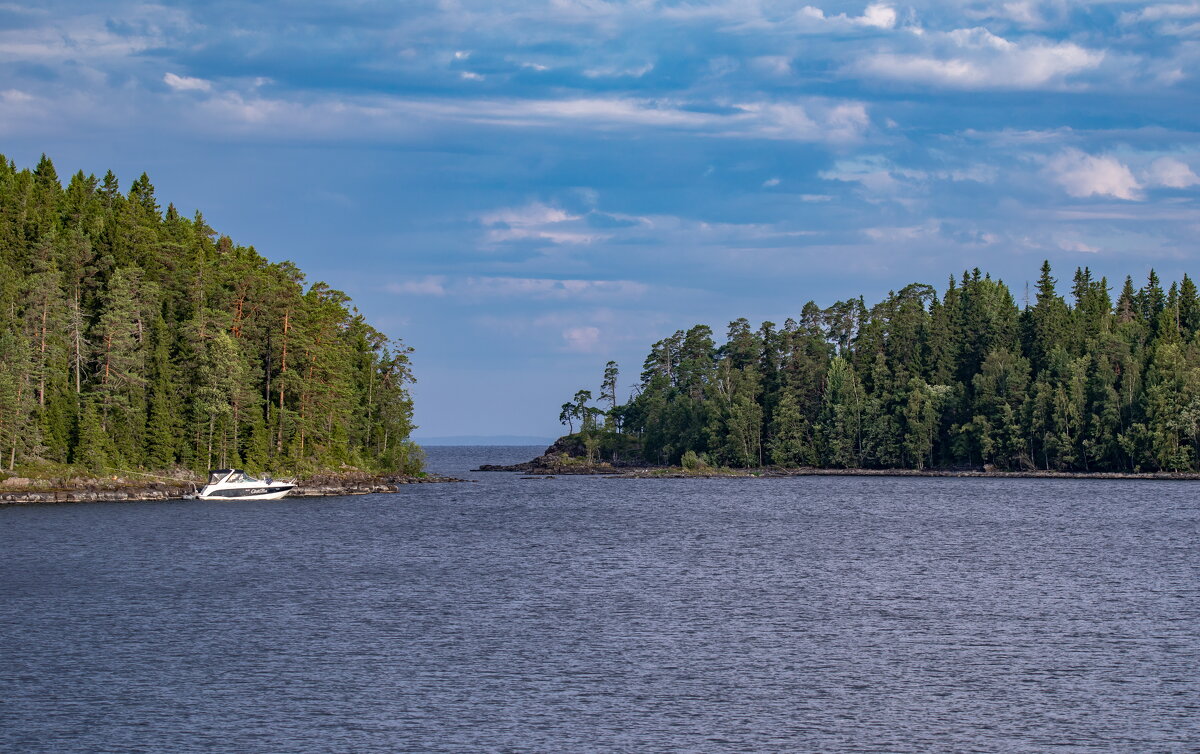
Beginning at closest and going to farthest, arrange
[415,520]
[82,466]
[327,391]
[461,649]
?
1. [461,649]
2. [415,520]
3. [82,466]
4. [327,391]

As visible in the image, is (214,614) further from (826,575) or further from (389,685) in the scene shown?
(826,575)

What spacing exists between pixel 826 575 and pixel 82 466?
71245mm

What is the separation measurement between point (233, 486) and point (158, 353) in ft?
52.2

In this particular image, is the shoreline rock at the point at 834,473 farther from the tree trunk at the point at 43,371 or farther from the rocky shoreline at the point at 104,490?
the tree trunk at the point at 43,371

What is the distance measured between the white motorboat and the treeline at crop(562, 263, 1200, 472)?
79942 mm

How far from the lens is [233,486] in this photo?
4092 inches

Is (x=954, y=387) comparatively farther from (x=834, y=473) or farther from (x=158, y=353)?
(x=158, y=353)

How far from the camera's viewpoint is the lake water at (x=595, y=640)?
92.1 feet

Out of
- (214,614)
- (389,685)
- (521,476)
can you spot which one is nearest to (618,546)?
(214,614)

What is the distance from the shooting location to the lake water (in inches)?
1105

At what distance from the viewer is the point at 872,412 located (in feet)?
555

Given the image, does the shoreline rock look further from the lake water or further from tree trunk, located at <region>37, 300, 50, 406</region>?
tree trunk, located at <region>37, 300, 50, 406</region>

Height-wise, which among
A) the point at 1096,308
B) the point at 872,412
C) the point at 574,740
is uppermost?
the point at 1096,308

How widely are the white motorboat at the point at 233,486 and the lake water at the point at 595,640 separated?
2384 centimetres
